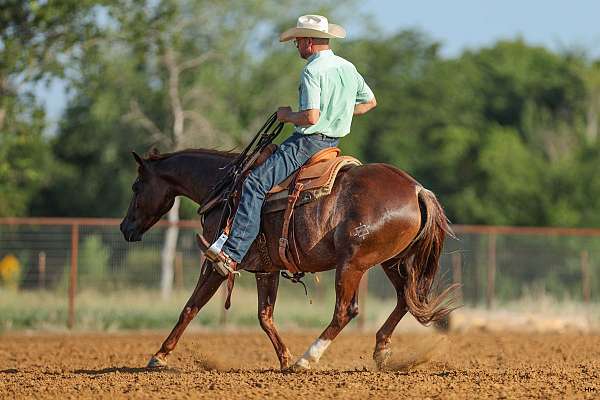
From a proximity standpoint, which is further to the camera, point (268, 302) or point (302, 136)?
point (268, 302)

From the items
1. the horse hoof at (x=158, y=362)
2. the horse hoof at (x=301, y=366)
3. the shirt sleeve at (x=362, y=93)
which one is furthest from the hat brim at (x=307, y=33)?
the horse hoof at (x=158, y=362)

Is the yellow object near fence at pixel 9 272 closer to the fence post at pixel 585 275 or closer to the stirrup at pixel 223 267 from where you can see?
the stirrup at pixel 223 267

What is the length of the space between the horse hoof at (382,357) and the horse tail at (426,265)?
400 millimetres

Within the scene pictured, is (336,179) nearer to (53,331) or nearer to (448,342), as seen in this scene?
(448,342)

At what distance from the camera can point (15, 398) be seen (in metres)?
7.86

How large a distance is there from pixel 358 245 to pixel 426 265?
2.76ft

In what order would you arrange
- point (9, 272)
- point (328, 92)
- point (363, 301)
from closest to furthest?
point (328, 92)
point (9, 272)
point (363, 301)

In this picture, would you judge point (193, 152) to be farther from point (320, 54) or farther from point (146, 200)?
point (320, 54)

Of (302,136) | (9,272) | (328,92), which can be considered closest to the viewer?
(328,92)

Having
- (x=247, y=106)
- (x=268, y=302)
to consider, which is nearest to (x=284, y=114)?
(x=268, y=302)

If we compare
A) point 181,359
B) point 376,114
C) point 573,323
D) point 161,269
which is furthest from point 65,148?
point 181,359

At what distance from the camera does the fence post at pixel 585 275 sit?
21.7 m

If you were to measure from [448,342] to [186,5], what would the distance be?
21.0 m

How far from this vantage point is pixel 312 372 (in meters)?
9.10
